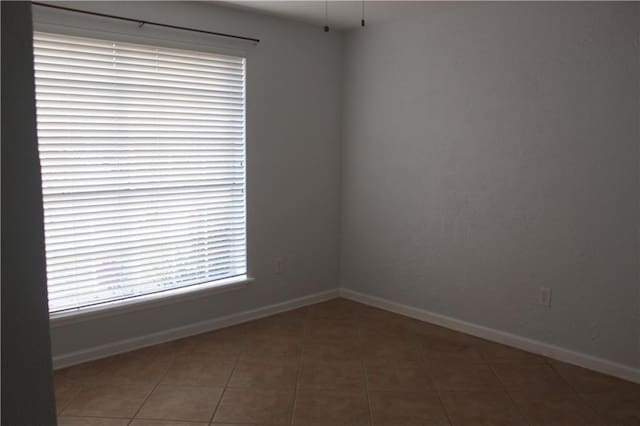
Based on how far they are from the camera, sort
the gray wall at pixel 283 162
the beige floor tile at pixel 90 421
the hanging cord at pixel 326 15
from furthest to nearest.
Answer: the gray wall at pixel 283 162, the hanging cord at pixel 326 15, the beige floor tile at pixel 90 421

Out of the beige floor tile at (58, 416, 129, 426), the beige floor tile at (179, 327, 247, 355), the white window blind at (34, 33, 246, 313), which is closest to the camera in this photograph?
the beige floor tile at (58, 416, 129, 426)

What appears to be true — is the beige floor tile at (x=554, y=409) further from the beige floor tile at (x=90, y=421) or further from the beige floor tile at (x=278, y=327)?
the beige floor tile at (x=90, y=421)

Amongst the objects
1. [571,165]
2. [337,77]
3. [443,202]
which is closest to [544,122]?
[571,165]

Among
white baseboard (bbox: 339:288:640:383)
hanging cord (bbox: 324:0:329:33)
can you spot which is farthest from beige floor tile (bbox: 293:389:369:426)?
hanging cord (bbox: 324:0:329:33)

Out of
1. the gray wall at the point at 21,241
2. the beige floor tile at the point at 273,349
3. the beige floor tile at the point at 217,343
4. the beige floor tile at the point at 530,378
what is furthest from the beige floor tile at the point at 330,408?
the gray wall at the point at 21,241

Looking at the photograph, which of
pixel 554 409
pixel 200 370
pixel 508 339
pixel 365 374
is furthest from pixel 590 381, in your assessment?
pixel 200 370

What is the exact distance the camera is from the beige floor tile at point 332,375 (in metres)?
2.92

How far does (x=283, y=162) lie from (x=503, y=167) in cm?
165

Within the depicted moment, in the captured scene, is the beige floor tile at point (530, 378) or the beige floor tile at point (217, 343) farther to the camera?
the beige floor tile at point (217, 343)

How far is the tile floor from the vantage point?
258 centimetres

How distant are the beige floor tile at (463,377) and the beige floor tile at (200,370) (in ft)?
4.01

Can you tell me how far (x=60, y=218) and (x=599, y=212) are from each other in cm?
314

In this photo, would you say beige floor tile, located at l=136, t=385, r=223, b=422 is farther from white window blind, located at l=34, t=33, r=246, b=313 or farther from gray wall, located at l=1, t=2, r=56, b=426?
gray wall, located at l=1, t=2, r=56, b=426

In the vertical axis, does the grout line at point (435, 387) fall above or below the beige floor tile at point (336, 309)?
below
